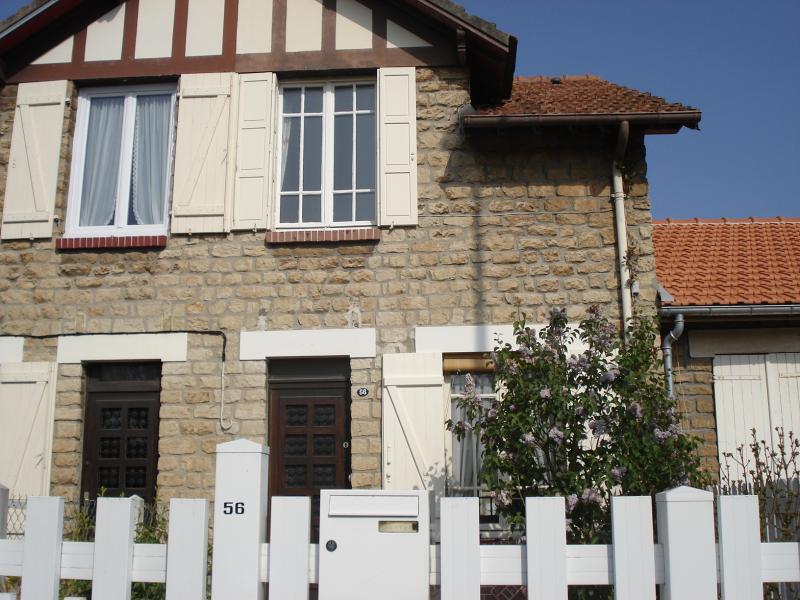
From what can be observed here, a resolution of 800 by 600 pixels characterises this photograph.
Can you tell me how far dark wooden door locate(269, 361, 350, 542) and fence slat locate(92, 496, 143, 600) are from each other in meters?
4.15

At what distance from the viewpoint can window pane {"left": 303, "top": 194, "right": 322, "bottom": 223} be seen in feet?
28.0

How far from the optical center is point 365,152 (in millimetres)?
8672

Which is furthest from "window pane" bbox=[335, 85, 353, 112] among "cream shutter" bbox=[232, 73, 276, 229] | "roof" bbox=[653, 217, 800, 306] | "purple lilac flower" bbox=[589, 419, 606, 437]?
"purple lilac flower" bbox=[589, 419, 606, 437]

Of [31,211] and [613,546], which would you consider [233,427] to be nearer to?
[31,211]

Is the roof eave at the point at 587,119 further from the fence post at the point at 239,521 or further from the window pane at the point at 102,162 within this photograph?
the fence post at the point at 239,521

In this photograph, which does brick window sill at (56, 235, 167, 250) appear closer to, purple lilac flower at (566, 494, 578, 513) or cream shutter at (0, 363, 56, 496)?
cream shutter at (0, 363, 56, 496)

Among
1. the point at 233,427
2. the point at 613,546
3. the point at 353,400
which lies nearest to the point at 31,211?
the point at 233,427

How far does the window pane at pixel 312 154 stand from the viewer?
861cm

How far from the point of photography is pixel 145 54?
350 inches

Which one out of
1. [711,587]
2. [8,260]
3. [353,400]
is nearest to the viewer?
[711,587]

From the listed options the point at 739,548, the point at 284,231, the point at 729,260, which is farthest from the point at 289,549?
the point at 729,260

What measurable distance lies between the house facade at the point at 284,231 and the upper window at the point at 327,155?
2 centimetres

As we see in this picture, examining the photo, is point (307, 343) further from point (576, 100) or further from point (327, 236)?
point (576, 100)

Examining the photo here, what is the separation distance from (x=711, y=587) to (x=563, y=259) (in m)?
4.89
